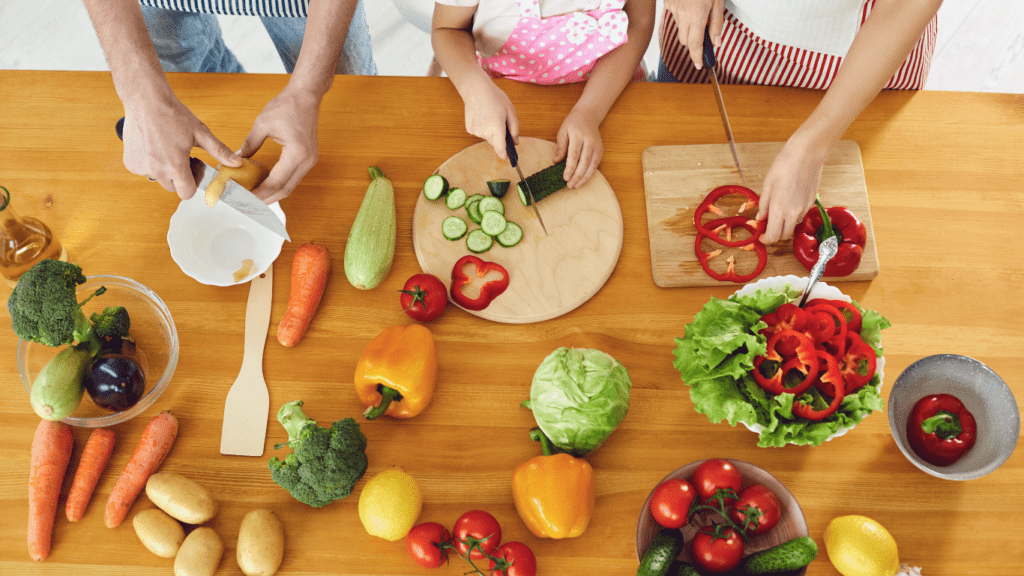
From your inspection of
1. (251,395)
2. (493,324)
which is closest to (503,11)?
(493,324)

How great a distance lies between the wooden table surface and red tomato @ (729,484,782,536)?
0.21 m

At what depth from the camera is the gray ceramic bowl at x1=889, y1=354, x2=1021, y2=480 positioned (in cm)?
115

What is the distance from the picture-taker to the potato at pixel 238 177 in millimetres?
1310

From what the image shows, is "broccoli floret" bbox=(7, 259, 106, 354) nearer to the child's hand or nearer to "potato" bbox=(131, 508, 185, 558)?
"potato" bbox=(131, 508, 185, 558)

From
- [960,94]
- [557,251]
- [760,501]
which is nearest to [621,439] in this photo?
[760,501]

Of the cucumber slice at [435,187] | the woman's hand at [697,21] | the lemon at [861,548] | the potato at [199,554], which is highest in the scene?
the woman's hand at [697,21]

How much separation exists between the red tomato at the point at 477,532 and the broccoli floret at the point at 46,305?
3.03 feet

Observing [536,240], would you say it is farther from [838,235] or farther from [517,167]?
[838,235]

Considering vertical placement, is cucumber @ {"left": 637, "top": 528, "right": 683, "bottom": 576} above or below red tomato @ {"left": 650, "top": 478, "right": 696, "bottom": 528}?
below

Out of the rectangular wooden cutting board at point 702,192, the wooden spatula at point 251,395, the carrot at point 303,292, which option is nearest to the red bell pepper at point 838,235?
the rectangular wooden cutting board at point 702,192

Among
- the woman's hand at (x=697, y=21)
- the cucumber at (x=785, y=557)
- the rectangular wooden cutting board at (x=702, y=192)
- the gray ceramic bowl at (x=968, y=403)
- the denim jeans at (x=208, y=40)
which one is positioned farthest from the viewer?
the denim jeans at (x=208, y=40)

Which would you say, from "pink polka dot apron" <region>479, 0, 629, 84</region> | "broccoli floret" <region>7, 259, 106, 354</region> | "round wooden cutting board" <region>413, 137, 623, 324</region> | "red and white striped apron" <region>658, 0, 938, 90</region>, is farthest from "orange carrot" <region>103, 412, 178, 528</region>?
"red and white striped apron" <region>658, 0, 938, 90</region>

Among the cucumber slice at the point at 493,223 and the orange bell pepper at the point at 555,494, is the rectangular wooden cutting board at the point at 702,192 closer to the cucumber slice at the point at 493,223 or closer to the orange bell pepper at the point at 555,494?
the cucumber slice at the point at 493,223

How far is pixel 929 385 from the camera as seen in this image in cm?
125
